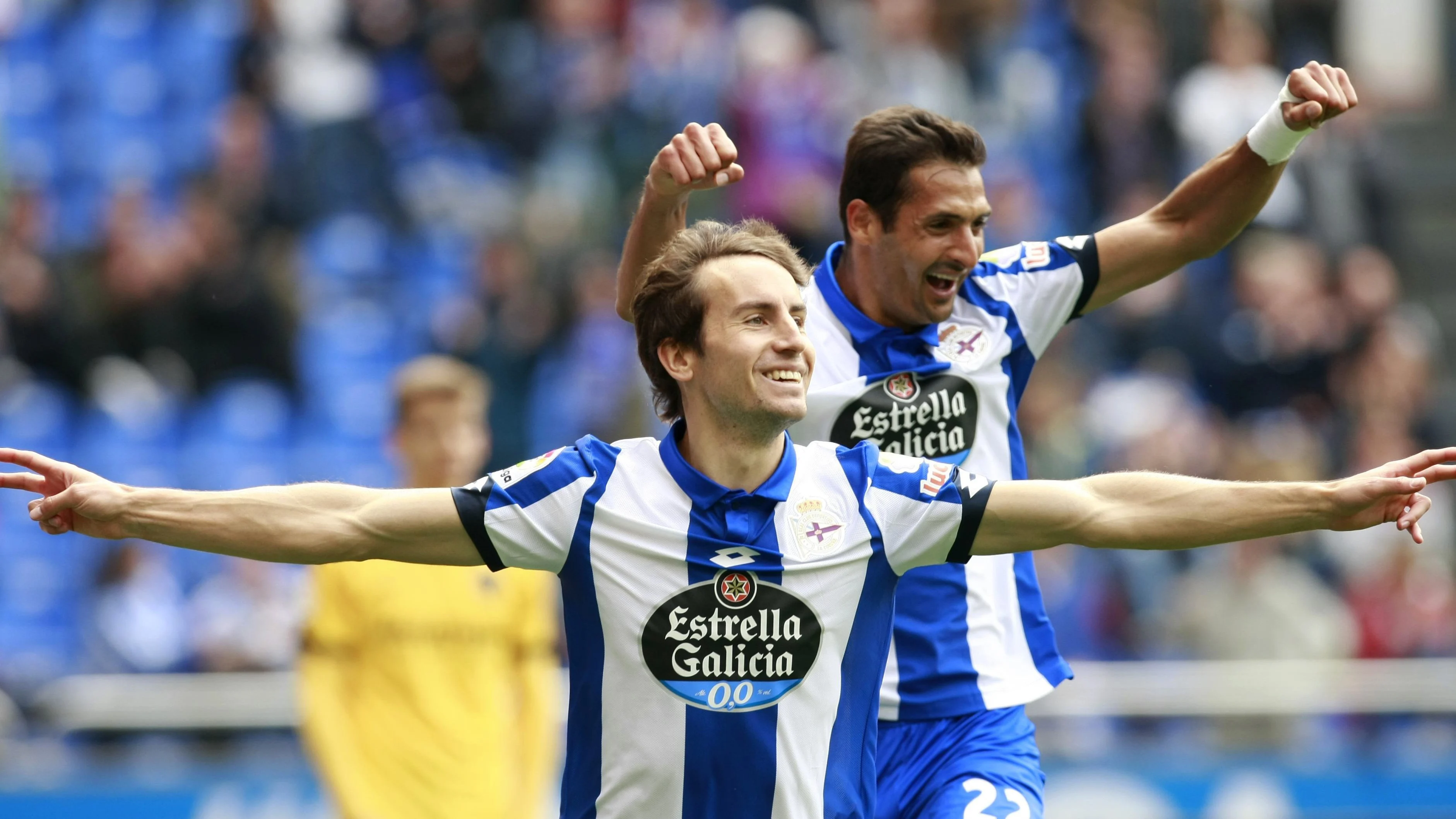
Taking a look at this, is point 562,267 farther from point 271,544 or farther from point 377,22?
point 271,544

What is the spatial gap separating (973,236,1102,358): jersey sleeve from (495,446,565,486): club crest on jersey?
1.83 metres

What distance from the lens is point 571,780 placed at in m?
4.68

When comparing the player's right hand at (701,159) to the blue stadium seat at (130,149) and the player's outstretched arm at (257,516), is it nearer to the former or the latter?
the player's outstretched arm at (257,516)

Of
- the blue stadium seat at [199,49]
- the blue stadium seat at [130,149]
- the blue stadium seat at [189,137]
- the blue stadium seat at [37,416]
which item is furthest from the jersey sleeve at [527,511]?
the blue stadium seat at [199,49]

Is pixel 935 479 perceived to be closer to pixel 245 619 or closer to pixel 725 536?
pixel 725 536

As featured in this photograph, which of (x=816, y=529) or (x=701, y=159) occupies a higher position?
(x=701, y=159)

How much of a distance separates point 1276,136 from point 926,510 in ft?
6.50

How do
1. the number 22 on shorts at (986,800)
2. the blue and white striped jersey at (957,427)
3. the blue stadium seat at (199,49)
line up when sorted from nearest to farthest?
the number 22 on shorts at (986,800) < the blue and white striped jersey at (957,427) < the blue stadium seat at (199,49)

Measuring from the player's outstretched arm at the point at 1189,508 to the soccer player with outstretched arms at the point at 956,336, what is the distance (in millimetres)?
1098

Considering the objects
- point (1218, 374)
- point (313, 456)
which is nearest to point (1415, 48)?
point (1218, 374)

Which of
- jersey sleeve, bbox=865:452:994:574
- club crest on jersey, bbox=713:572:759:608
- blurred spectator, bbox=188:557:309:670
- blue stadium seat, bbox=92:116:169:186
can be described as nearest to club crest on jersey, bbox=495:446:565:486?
club crest on jersey, bbox=713:572:759:608

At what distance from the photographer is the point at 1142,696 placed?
10180 mm

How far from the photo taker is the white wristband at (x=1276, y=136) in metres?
5.70

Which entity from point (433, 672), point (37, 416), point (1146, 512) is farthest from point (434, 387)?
point (37, 416)
